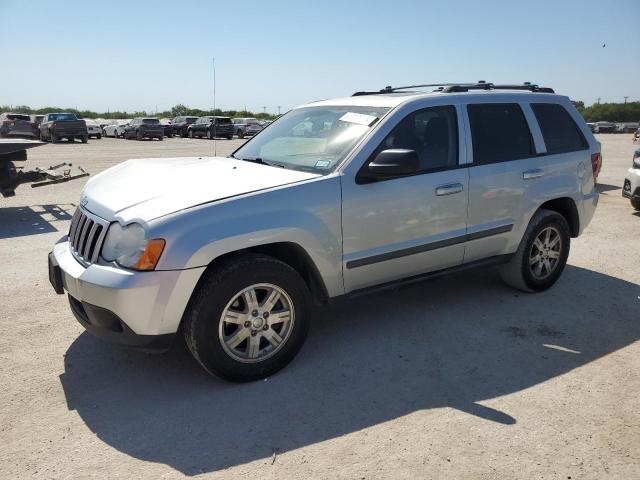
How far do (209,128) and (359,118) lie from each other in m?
33.9

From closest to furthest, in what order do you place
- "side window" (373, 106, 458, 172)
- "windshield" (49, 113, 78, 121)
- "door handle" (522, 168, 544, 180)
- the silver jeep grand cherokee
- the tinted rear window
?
the silver jeep grand cherokee, "side window" (373, 106, 458, 172), "door handle" (522, 168, 544, 180), the tinted rear window, "windshield" (49, 113, 78, 121)

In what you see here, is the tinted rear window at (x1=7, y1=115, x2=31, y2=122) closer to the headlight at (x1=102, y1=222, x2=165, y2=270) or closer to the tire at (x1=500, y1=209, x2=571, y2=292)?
the headlight at (x1=102, y1=222, x2=165, y2=270)

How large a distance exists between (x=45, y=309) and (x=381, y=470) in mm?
3353

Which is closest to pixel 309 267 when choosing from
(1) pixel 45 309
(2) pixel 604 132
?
(1) pixel 45 309

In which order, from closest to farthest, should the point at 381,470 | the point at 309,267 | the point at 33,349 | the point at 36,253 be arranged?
the point at 381,470
the point at 309,267
the point at 33,349
the point at 36,253

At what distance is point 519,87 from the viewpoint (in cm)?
514

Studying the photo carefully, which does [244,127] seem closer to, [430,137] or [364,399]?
[430,137]

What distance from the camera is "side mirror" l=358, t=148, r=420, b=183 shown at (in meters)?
3.53

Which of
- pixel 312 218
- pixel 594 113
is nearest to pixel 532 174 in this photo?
pixel 312 218

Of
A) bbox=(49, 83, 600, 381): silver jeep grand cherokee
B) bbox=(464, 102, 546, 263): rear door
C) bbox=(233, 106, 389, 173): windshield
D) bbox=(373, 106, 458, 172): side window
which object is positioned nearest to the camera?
bbox=(49, 83, 600, 381): silver jeep grand cherokee

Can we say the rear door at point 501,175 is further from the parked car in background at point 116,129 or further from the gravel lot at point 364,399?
the parked car in background at point 116,129

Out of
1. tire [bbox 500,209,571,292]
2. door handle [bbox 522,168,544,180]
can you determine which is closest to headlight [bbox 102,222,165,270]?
door handle [bbox 522,168,544,180]

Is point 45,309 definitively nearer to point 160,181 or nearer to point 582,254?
point 160,181

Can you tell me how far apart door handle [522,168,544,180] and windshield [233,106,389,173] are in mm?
1507
